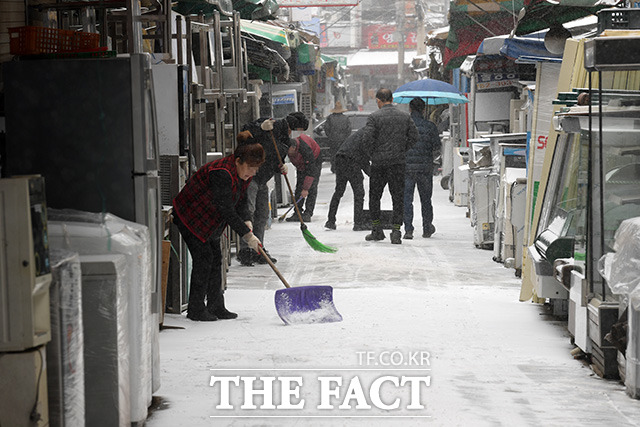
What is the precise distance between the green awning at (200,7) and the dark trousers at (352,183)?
5.01 m

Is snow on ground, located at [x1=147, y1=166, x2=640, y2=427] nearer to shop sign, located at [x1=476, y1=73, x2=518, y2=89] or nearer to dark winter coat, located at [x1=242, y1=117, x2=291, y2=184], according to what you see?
dark winter coat, located at [x1=242, y1=117, x2=291, y2=184]

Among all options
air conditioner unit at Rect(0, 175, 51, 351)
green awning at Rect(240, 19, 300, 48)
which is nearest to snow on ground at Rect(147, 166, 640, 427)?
air conditioner unit at Rect(0, 175, 51, 351)

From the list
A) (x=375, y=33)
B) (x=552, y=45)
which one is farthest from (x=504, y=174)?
(x=375, y=33)

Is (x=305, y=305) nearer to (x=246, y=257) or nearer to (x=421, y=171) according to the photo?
(x=246, y=257)

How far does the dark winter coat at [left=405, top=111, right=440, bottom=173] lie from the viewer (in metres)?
14.8

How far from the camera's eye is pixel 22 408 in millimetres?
4047

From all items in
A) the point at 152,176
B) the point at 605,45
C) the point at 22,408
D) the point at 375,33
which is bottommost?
the point at 22,408

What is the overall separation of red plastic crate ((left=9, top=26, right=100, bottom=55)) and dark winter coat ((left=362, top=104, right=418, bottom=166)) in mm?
8002

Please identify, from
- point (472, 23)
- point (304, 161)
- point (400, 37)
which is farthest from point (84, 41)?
point (400, 37)

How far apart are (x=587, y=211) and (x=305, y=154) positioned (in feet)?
29.8

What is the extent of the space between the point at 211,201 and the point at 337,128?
13.4 m

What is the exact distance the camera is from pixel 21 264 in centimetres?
396

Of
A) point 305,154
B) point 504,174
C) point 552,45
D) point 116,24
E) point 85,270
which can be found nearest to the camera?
point 85,270

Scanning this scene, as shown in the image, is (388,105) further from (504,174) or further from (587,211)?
(587,211)
